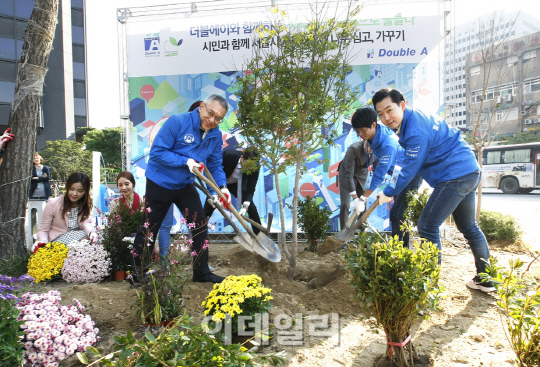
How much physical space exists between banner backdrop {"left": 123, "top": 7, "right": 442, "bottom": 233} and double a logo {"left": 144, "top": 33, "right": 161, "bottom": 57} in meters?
0.01

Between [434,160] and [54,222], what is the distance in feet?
12.2

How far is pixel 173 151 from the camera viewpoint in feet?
10.3

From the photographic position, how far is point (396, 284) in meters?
1.69

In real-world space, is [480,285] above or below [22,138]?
below

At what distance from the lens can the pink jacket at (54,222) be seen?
367cm

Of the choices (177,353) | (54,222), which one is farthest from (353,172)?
(177,353)

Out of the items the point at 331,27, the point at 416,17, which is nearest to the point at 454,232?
Answer: the point at 416,17

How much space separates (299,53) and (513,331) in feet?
8.57

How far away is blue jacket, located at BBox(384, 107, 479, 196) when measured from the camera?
2.65 metres

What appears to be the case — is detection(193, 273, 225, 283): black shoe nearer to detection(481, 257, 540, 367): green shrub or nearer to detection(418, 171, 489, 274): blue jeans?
detection(418, 171, 489, 274): blue jeans

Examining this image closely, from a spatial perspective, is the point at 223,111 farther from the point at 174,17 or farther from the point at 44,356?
the point at 174,17

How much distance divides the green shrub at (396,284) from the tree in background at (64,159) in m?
26.1

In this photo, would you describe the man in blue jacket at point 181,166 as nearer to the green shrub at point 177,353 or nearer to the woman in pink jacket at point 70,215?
the woman in pink jacket at point 70,215

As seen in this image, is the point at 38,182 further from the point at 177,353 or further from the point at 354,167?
the point at 177,353
